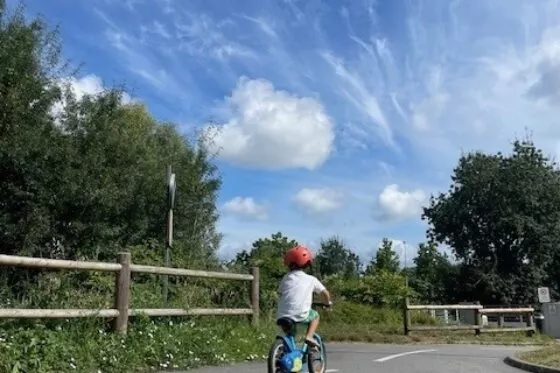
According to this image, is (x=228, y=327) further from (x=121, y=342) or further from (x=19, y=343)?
(x=19, y=343)

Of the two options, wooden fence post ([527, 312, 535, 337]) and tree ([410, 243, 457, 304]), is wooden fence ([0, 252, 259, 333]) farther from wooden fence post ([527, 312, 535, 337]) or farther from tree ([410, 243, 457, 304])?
tree ([410, 243, 457, 304])

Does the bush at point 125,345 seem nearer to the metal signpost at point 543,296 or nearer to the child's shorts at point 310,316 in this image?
the child's shorts at point 310,316

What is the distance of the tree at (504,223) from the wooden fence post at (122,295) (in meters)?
53.7

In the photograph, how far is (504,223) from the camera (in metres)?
60.3

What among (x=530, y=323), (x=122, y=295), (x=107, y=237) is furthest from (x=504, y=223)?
(x=122, y=295)

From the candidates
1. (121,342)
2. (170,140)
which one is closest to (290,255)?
(121,342)

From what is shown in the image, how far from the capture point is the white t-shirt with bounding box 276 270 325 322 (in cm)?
789

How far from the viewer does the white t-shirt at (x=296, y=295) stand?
789 centimetres

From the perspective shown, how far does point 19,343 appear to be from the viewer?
26.9ft

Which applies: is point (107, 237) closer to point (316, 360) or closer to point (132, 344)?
point (132, 344)

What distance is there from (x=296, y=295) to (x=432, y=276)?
67.2 meters

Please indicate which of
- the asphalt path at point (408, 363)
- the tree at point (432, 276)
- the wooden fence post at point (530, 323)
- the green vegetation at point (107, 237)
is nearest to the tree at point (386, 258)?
the tree at point (432, 276)

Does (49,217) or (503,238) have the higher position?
(503,238)

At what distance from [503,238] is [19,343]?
194 feet
